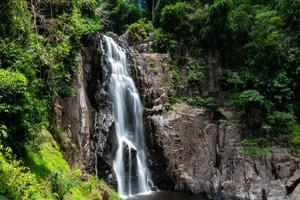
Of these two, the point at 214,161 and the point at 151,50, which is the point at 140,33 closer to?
the point at 151,50

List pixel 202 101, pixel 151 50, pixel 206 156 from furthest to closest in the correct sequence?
pixel 151 50, pixel 202 101, pixel 206 156

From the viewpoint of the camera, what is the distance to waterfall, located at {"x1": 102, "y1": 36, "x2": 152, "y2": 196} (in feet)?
70.6

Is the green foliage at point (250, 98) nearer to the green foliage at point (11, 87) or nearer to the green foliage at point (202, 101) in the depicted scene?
the green foliage at point (202, 101)

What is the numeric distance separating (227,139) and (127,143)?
6.55 metres

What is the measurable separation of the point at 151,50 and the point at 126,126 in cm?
825

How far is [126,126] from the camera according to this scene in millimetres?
23422

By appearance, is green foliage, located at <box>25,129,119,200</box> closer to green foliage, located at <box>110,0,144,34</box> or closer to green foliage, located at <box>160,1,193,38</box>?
green foliage, located at <box>160,1,193,38</box>

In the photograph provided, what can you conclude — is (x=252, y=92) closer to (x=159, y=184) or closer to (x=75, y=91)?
(x=159, y=184)

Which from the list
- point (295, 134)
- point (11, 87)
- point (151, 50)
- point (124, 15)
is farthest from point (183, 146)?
point (124, 15)

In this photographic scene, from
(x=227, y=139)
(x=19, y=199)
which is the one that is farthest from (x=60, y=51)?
(x=227, y=139)

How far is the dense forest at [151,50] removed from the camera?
10.1 m

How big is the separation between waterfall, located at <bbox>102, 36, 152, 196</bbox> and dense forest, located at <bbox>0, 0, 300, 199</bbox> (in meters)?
2.18

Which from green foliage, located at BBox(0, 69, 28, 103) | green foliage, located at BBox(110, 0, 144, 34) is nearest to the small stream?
green foliage, located at BBox(0, 69, 28, 103)

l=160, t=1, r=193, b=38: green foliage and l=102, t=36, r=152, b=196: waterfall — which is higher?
l=160, t=1, r=193, b=38: green foliage
